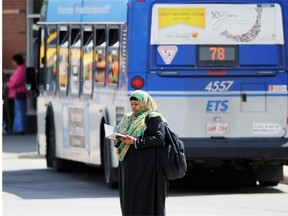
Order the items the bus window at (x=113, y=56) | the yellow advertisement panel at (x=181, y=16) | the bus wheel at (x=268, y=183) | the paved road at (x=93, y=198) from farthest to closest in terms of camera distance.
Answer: the bus wheel at (x=268, y=183) → the bus window at (x=113, y=56) → the yellow advertisement panel at (x=181, y=16) → the paved road at (x=93, y=198)

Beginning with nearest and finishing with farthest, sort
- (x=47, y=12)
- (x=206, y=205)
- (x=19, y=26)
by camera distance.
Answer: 1. (x=206, y=205)
2. (x=47, y=12)
3. (x=19, y=26)

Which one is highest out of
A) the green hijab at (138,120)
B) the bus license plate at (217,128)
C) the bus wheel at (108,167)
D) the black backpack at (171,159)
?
the green hijab at (138,120)

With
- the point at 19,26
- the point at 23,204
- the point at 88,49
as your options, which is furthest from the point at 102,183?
the point at 19,26

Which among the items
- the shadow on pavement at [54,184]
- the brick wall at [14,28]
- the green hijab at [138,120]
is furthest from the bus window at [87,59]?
the brick wall at [14,28]

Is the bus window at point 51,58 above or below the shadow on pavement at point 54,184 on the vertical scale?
above

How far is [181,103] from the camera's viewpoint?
16.5 m

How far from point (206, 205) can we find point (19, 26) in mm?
15975

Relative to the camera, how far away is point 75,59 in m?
18.9

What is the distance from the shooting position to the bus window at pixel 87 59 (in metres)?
18.2

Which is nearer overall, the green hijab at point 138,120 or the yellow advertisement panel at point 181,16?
the green hijab at point 138,120

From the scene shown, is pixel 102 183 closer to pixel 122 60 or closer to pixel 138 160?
pixel 122 60

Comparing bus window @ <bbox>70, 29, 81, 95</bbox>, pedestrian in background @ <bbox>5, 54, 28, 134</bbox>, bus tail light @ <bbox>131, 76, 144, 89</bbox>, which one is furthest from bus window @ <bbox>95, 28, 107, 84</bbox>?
pedestrian in background @ <bbox>5, 54, 28, 134</bbox>

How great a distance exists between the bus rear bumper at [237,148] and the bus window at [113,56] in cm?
137

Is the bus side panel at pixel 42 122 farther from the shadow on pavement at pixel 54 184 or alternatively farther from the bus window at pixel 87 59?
the bus window at pixel 87 59
